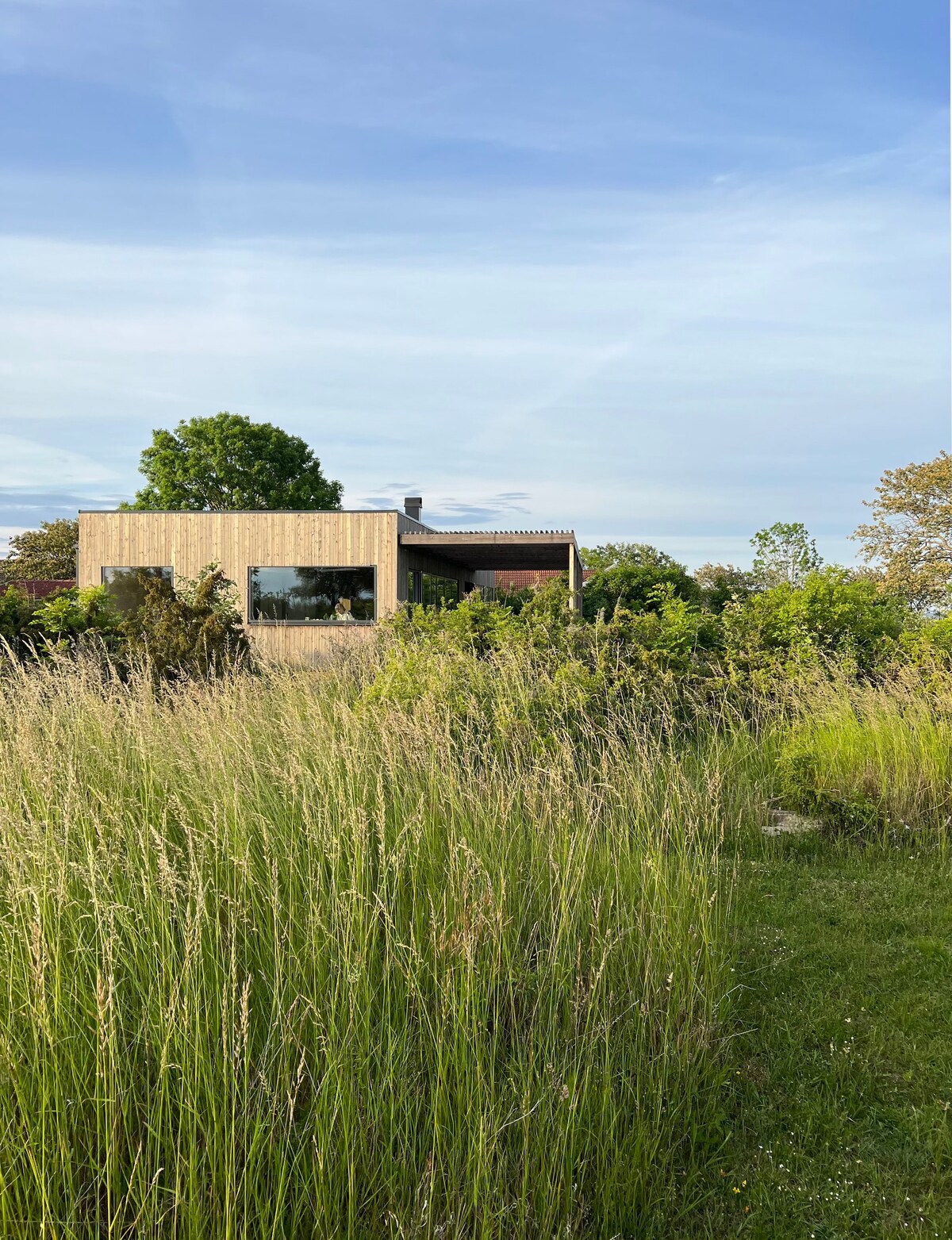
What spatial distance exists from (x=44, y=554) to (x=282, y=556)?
21860mm

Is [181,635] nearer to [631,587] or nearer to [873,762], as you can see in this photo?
[873,762]

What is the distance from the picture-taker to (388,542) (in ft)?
57.9

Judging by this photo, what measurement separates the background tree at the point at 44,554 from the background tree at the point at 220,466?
4162mm

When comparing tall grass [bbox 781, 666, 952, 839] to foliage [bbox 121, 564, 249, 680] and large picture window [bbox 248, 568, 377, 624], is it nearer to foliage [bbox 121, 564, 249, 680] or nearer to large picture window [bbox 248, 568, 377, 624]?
foliage [bbox 121, 564, 249, 680]

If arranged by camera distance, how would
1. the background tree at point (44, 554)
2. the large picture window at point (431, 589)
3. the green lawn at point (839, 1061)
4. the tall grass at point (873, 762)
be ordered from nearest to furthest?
the green lawn at point (839, 1061)
the tall grass at point (873, 762)
the large picture window at point (431, 589)
the background tree at point (44, 554)

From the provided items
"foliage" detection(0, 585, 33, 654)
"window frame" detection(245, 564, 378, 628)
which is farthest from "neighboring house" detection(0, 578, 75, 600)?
"foliage" detection(0, 585, 33, 654)

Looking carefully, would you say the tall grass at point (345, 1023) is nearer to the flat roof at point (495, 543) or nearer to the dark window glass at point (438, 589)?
the flat roof at point (495, 543)

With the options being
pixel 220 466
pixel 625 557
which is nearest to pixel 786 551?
pixel 625 557

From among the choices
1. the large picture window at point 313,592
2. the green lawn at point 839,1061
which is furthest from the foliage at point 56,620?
the green lawn at point 839,1061

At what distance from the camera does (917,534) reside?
2042cm

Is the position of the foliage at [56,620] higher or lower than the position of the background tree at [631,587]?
lower

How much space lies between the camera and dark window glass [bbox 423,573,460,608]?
21.9 metres

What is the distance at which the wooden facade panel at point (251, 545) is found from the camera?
17609 mm

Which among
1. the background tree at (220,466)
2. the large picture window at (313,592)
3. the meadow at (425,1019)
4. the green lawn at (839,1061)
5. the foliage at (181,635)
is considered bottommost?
the green lawn at (839,1061)
